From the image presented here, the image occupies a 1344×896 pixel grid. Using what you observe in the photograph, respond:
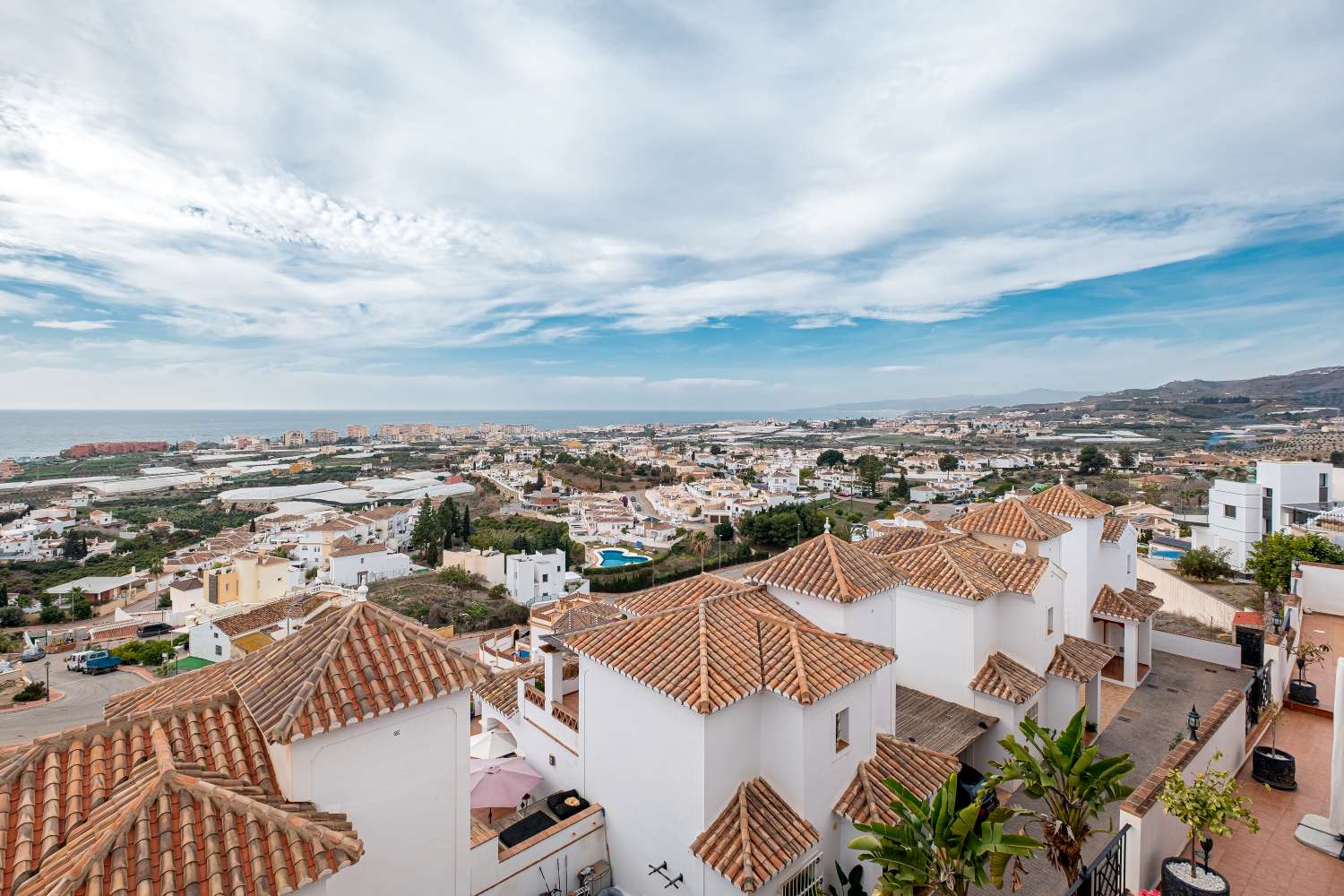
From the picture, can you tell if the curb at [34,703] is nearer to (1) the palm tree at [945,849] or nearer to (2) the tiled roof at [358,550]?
(2) the tiled roof at [358,550]

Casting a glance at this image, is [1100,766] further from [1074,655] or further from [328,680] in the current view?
[1074,655]

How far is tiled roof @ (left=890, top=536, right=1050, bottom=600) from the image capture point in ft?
38.7

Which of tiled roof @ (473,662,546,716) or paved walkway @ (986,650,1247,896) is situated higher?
tiled roof @ (473,662,546,716)

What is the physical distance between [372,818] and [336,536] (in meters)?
51.9

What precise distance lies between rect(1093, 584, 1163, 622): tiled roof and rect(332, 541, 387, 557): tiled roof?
4373 cm

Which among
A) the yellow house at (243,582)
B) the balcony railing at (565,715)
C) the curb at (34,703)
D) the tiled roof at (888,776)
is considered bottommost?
the curb at (34,703)

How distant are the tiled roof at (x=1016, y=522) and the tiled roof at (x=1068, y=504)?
1.45ft

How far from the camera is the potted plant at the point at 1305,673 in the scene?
10.1 metres

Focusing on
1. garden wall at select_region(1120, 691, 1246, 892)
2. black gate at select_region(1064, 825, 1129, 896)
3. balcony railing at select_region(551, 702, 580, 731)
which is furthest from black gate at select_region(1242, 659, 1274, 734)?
balcony railing at select_region(551, 702, 580, 731)

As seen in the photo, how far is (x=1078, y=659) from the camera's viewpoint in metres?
12.7

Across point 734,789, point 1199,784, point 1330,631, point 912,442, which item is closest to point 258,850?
point 734,789

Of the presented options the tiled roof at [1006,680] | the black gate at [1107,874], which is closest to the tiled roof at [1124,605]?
the tiled roof at [1006,680]

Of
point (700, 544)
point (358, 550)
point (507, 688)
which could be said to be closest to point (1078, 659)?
point (507, 688)

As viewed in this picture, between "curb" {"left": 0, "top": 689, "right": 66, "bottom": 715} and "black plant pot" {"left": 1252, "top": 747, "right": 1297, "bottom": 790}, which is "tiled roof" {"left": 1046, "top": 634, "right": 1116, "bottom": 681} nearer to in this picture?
"black plant pot" {"left": 1252, "top": 747, "right": 1297, "bottom": 790}
